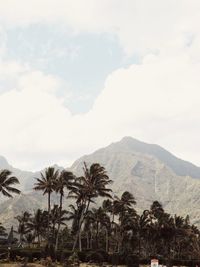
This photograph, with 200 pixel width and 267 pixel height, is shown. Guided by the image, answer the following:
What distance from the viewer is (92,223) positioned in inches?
4653

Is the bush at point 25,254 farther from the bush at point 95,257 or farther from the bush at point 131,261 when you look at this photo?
the bush at point 131,261

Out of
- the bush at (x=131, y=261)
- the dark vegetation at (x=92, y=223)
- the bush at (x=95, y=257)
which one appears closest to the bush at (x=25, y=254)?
the dark vegetation at (x=92, y=223)

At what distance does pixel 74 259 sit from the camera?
2259 inches

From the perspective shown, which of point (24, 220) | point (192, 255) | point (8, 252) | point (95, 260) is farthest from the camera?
point (192, 255)

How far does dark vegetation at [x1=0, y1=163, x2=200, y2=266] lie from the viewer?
6650cm

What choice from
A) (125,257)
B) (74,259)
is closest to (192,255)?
(125,257)

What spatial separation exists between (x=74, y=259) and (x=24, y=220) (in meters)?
58.7

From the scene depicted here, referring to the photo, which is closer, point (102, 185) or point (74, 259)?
point (74, 259)

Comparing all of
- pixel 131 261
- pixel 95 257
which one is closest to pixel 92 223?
pixel 131 261

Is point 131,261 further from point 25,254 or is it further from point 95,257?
point 25,254

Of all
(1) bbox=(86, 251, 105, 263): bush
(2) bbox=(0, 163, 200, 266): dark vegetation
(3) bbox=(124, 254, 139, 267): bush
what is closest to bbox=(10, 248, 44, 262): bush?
(2) bbox=(0, 163, 200, 266): dark vegetation

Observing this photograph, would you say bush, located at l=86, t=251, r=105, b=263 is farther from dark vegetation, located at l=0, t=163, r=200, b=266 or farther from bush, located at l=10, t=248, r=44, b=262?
bush, located at l=10, t=248, r=44, b=262

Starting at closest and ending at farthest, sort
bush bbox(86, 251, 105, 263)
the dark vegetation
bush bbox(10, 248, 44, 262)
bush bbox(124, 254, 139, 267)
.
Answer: bush bbox(10, 248, 44, 262) → the dark vegetation → bush bbox(86, 251, 105, 263) → bush bbox(124, 254, 139, 267)

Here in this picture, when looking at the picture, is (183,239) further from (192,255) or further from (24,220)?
(24,220)
